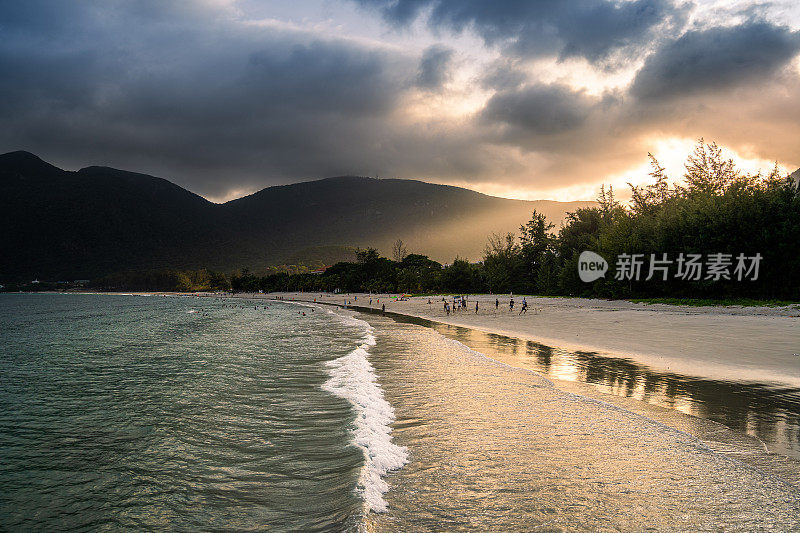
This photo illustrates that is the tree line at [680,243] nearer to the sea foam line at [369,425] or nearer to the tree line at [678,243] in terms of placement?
the tree line at [678,243]

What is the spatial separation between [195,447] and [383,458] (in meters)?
4.36

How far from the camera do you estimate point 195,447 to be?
8828mm

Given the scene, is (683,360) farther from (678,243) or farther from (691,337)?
(678,243)

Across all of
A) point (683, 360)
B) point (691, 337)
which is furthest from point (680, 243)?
point (683, 360)

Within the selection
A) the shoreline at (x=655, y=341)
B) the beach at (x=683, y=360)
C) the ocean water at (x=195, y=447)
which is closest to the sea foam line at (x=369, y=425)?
the ocean water at (x=195, y=447)

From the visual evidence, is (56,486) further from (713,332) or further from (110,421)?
(713,332)

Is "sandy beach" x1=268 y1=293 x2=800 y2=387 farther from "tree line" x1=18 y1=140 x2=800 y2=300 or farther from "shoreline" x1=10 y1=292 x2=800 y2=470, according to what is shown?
"tree line" x1=18 y1=140 x2=800 y2=300

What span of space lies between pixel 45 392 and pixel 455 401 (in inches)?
583

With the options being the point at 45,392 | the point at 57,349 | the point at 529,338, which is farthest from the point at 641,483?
the point at 57,349

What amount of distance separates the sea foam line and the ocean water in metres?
0.04

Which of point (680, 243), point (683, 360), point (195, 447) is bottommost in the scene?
point (195, 447)

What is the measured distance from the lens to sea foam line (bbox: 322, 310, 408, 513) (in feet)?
20.8

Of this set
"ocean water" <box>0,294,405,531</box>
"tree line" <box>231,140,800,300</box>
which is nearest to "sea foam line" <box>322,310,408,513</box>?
"ocean water" <box>0,294,405,531</box>

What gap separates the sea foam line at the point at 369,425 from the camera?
635 cm
